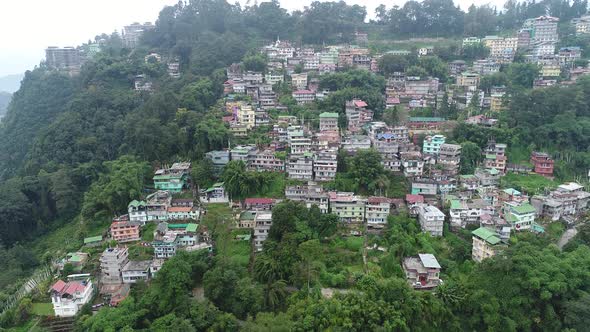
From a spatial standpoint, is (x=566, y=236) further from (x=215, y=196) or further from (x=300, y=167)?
(x=215, y=196)

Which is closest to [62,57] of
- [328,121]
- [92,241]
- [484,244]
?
[92,241]

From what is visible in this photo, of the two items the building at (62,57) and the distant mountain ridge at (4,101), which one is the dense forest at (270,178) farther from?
the distant mountain ridge at (4,101)

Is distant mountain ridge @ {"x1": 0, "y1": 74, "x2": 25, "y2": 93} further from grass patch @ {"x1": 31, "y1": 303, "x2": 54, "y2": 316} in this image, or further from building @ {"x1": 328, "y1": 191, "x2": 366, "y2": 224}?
building @ {"x1": 328, "y1": 191, "x2": 366, "y2": 224}

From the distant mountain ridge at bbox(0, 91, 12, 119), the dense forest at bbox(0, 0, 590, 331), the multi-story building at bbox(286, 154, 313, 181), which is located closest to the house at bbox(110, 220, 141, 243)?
the dense forest at bbox(0, 0, 590, 331)

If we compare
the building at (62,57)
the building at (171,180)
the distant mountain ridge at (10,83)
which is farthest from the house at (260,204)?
the distant mountain ridge at (10,83)

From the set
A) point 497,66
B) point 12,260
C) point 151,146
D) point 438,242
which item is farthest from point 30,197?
point 497,66

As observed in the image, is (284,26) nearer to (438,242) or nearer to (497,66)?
(497,66)
